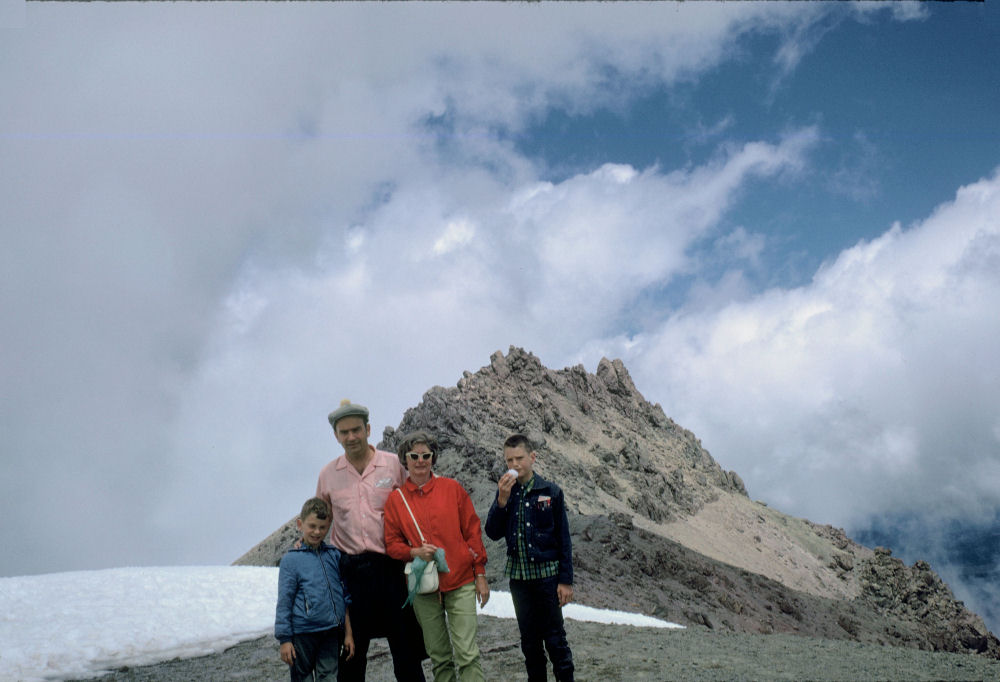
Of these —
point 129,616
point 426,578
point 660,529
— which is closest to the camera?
point 426,578

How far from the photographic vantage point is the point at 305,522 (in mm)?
5332

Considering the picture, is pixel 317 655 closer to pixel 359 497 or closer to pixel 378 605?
pixel 378 605

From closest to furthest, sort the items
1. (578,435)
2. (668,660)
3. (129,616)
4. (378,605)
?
(378,605) → (668,660) → (129,616) → (578,435)

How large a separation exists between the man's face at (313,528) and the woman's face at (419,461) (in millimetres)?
724

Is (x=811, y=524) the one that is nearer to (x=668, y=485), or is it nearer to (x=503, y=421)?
(x=668, y=485)

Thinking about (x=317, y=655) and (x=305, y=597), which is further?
(x=317, y=655)

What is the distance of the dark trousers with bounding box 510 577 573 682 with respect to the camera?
575 centimetres

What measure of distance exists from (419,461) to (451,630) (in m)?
1.32

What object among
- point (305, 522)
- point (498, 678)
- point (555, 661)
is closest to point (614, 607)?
point (498, 678)

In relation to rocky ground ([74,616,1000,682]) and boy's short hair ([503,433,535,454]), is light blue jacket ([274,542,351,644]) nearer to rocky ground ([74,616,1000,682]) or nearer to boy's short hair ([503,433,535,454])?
boy's short hair ([503,433,535,454])

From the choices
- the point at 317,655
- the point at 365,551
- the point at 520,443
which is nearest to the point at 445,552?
the point at 365,551

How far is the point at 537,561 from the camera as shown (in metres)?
5.75

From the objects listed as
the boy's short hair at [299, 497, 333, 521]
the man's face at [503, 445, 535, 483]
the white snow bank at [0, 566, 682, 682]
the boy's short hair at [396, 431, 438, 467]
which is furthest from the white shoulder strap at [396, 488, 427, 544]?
the white snow bank at [0, 566, 682, 682]

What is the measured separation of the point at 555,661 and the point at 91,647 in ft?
26.5
